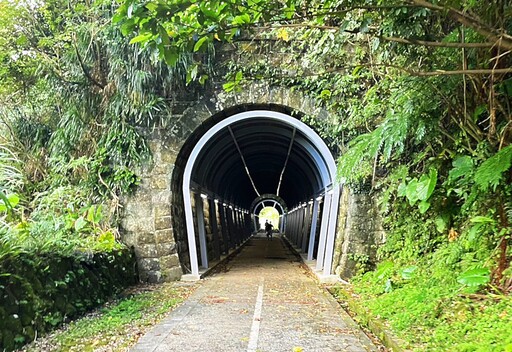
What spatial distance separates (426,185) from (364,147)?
878 millimetres

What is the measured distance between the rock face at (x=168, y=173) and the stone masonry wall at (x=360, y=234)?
0.93ft

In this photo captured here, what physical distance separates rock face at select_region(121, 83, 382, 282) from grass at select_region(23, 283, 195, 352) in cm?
125

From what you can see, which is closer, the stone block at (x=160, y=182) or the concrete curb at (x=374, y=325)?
the concrete curb at (x=374, y=325)

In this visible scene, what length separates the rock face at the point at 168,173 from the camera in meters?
8.48

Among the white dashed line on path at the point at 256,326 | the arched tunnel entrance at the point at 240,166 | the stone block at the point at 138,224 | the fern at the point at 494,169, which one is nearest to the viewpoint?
the fern at the point at 494,169

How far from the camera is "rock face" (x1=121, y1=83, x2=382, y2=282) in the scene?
8.48m

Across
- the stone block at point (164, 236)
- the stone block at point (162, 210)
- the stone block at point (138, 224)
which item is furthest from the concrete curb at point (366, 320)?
the stone block at point (138, 224)

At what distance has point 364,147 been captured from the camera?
520 centimetres

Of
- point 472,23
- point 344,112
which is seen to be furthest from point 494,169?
Answer: point 344,112

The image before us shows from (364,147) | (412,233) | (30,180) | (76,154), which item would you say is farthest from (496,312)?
(30,180)

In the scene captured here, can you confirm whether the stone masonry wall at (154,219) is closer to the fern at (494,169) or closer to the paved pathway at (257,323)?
the paved pathway at (257,323)

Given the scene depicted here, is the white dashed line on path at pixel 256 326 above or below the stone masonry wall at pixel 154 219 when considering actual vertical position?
below

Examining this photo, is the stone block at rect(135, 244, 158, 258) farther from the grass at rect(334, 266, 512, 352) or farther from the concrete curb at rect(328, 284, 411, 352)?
the grass at rect(334, 266, 512, 352)

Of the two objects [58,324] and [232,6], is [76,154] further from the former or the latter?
[232,6]
